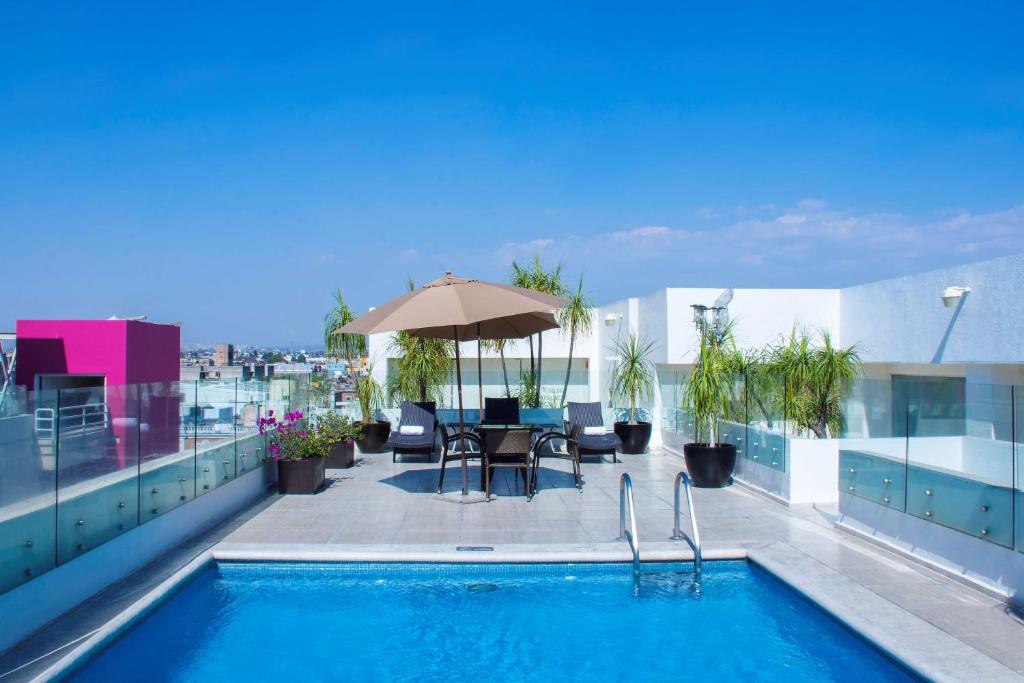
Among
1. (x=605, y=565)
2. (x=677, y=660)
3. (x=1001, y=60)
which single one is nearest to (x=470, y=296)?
(x=605, y=565)

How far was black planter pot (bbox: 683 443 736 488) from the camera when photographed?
8.94 metres

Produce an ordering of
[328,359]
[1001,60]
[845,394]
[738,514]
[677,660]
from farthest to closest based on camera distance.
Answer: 1. [328,359]
2. [1001,60]
3. [845,394]
4. [738,514]
5. [677,660]

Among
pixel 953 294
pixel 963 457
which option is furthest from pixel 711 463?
pixel 953 294

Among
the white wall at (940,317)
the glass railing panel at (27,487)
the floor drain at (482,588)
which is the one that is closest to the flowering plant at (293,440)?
the floor drain at (482,588)

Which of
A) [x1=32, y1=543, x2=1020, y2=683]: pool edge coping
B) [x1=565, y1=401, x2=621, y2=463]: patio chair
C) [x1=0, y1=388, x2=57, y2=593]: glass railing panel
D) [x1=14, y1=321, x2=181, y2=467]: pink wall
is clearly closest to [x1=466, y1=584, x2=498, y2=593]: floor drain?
[x1=32, y1=543, x2=1020, y2=683]: pool edge coping

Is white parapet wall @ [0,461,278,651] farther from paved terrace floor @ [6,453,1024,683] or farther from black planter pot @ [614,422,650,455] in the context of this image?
black planter pot @ [614,422,650,455]

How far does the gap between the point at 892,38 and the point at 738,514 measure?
859 centimetres

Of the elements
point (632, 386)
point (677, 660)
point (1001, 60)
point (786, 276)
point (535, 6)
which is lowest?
point (677, 660)

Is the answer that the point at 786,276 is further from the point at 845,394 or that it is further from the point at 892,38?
the point at 845,394

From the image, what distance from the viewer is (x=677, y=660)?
15.4 ft

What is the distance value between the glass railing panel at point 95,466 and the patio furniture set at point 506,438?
144 inches

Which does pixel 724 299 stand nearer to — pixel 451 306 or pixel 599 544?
pixel 451 306

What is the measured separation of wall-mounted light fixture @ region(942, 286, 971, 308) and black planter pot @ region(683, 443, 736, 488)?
146 inches

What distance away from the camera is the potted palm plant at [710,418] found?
29.4 feet
